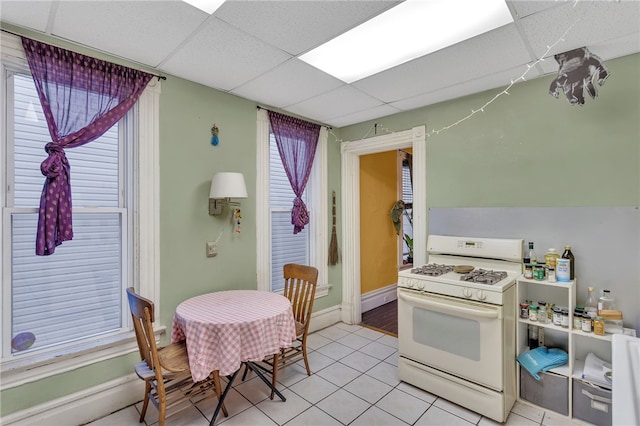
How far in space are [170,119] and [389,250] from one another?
359 centimetres

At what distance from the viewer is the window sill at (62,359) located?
182 cm

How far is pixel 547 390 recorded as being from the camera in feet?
7.04

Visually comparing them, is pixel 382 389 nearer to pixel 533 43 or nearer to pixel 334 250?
pixel 334 250

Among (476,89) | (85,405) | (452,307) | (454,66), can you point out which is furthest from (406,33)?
(85,405)

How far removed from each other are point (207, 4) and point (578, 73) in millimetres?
2144

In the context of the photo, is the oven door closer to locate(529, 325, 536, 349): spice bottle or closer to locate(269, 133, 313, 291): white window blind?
locate(529, 325, 536, 349): spice bottle

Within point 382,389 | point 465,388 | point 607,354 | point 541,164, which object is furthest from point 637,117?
point 382,389

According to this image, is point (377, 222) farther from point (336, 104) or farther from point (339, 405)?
point (339, 405)

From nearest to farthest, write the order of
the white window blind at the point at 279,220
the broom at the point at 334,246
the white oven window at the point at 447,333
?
the white oven window at the point at 447,333
the white window blind at the point at 279,220
the broom at the point at 334,246

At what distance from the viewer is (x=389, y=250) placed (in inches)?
191

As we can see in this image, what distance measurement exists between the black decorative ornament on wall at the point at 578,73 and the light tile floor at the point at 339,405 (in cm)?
214

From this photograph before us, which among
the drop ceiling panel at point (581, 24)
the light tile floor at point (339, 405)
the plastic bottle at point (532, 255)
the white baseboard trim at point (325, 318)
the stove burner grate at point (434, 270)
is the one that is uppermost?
the drop ceiling panel at point (581, 24)

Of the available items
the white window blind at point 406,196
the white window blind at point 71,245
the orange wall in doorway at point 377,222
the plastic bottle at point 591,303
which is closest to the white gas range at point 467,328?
the plastic bottle at point 591,303

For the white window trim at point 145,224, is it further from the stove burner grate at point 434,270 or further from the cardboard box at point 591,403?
the cardboard box at point 591,403
